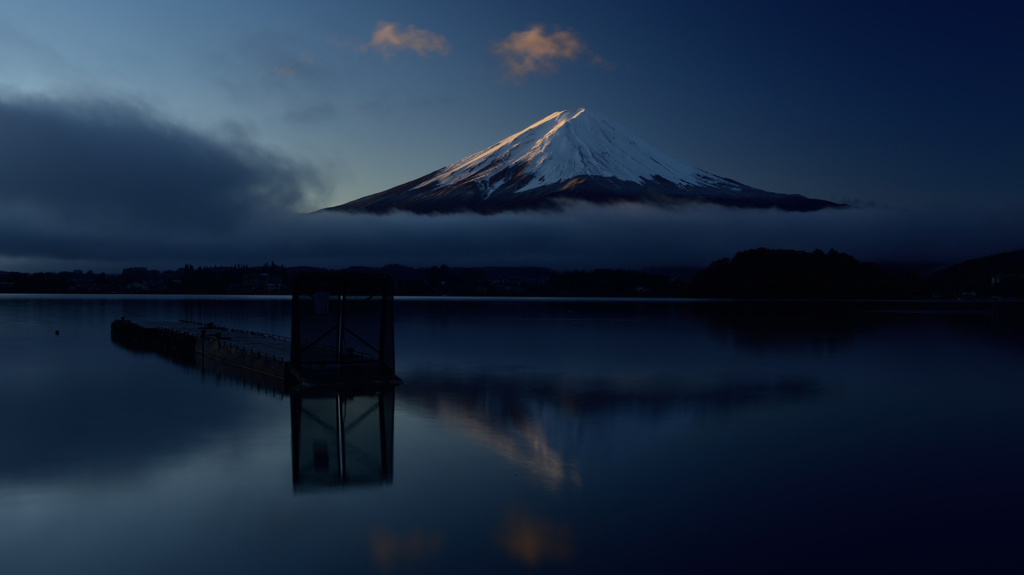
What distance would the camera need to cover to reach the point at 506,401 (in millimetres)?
22359

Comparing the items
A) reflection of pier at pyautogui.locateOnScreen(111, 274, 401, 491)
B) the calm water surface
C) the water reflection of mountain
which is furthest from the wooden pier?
the water reflection of mountain

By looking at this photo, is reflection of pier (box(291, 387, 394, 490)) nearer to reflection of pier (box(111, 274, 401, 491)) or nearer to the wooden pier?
reflection of pier (box(111, 274, 401, 491))

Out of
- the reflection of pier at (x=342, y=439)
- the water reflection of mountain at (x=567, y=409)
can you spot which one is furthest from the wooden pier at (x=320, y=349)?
the water reflection of mountain at (x=567, y=409)

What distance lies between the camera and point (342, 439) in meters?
16.1

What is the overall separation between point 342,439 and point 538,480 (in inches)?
225

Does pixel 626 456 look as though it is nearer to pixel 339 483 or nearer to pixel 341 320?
pixel 339 483

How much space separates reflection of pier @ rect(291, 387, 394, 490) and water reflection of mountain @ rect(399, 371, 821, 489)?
5.71 feet

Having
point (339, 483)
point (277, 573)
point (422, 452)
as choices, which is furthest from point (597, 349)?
point (277, 573)

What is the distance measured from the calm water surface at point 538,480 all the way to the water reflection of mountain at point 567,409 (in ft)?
0.38

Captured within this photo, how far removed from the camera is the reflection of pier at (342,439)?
1293cm

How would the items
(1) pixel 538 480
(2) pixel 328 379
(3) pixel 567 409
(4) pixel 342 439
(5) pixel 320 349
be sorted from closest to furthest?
(1) pixel 538 480
(4) pixel 342 439
(3) pixel 567 409
(2) pixel 328 379
(5) pixel 320 349

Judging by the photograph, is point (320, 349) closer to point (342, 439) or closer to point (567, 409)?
point (567, 409)

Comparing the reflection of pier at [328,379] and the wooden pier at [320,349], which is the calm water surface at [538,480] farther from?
the wooden pier at [320,349]

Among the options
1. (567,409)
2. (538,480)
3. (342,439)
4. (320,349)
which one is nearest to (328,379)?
(342,439)
